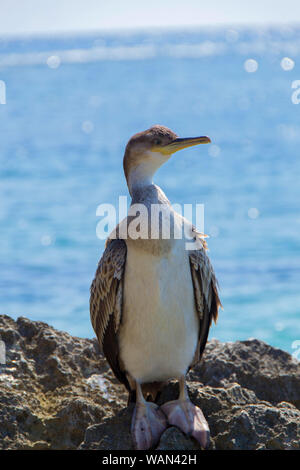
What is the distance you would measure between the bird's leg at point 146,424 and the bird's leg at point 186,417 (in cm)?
6

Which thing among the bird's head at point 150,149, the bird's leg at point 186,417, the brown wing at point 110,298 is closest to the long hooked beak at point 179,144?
the bird's head at point 150,149

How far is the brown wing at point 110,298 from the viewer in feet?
14.8

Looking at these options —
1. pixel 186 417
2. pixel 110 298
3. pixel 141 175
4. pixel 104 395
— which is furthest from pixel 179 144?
pixel 104 395

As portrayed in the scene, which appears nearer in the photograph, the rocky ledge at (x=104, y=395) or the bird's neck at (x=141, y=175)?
the rocky ledge at (x=104, y=395)

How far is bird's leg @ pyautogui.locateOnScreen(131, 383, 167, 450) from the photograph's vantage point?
13.6 feet

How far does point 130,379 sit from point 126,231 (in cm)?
97

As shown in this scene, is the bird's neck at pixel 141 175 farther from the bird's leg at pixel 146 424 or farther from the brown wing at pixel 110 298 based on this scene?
the bird's leg at pixel 146 424

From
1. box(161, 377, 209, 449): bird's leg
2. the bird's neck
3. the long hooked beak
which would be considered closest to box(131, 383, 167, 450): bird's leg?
box(161, 377, 209, 449): bird's leg

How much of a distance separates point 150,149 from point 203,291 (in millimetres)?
962

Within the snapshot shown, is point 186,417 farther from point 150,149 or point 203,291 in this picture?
point 150,149

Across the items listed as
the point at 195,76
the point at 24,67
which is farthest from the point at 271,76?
the point at 24,67

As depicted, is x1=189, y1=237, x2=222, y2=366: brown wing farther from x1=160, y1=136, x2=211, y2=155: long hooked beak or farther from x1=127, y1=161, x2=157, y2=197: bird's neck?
x1=160, y1=136, x2=211, y2=155: long hooked beak

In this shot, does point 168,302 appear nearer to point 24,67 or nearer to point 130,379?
point 130,379

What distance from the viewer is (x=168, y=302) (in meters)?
4.45
